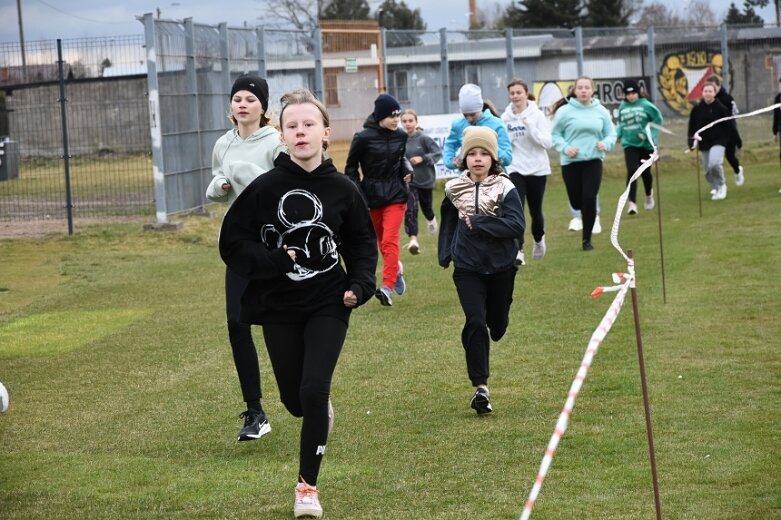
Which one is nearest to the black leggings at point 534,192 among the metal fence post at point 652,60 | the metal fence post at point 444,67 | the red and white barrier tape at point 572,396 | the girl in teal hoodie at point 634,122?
the girl in teal hoodie at point 634,122

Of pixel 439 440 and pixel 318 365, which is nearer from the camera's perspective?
pixel 318 365

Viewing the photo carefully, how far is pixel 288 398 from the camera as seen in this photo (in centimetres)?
613

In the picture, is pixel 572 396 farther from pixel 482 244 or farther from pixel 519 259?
pixel 519 259

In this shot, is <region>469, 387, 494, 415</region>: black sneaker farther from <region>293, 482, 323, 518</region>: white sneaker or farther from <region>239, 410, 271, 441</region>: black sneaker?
<region>293, 482, 323, 518</region>: white sneaker

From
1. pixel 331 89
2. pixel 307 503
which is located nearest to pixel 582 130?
pixel 307 503

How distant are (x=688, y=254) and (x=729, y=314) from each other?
4.53 metres

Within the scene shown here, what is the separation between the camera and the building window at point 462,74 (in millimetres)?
28531

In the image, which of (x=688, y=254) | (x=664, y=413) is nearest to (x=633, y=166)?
(x=688, y=254)

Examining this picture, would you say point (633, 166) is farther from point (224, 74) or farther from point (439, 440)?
point (439, 440)

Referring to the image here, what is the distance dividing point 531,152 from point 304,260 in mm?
9204

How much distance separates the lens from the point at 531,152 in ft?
48.5

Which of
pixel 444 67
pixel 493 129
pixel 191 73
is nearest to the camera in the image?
pixel 493 129

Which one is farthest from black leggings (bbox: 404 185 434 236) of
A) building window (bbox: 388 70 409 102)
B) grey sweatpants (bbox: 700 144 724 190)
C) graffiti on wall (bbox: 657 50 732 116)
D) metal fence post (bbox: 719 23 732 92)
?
metal fence post (bbox: 719 23 732 92)

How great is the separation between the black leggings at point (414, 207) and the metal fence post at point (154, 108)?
189 inches
